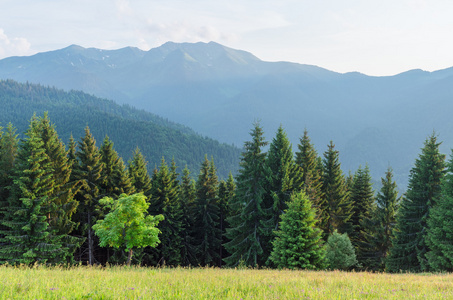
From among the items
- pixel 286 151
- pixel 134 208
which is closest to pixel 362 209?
pixel 286 151

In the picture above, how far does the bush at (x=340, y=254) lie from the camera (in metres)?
27.8

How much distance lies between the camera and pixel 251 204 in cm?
3030

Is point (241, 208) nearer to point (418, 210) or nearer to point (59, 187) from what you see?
point (418, 210)

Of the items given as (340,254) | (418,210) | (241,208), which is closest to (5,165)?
(241,208)

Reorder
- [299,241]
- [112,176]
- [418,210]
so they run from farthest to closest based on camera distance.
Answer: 1. [112,176]
2. [418,210]
3. [299,241]

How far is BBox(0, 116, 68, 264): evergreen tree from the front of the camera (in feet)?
74.8

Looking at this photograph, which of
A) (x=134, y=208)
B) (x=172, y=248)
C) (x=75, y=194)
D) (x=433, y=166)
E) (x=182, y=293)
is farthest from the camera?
(x=172, y=248)

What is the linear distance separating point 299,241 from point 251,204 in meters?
7.91

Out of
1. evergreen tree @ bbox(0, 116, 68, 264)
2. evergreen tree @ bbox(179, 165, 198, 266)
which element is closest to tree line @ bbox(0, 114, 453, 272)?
evergreen tree @ bbox(0, 116, 68, 264)

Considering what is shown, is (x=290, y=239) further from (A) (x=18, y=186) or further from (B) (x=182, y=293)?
(A) (x=18, y=186)

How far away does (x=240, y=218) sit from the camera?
31859 mm

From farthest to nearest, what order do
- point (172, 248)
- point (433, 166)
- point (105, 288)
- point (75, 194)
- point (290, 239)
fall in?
point (172, 248) → point (75, 194) → point (433, 166) → point (290, 239) → point (105, 288)

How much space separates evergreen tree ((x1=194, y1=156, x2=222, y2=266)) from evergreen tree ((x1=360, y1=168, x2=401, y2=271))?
66.5 ft

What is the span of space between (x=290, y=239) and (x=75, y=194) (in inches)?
859
